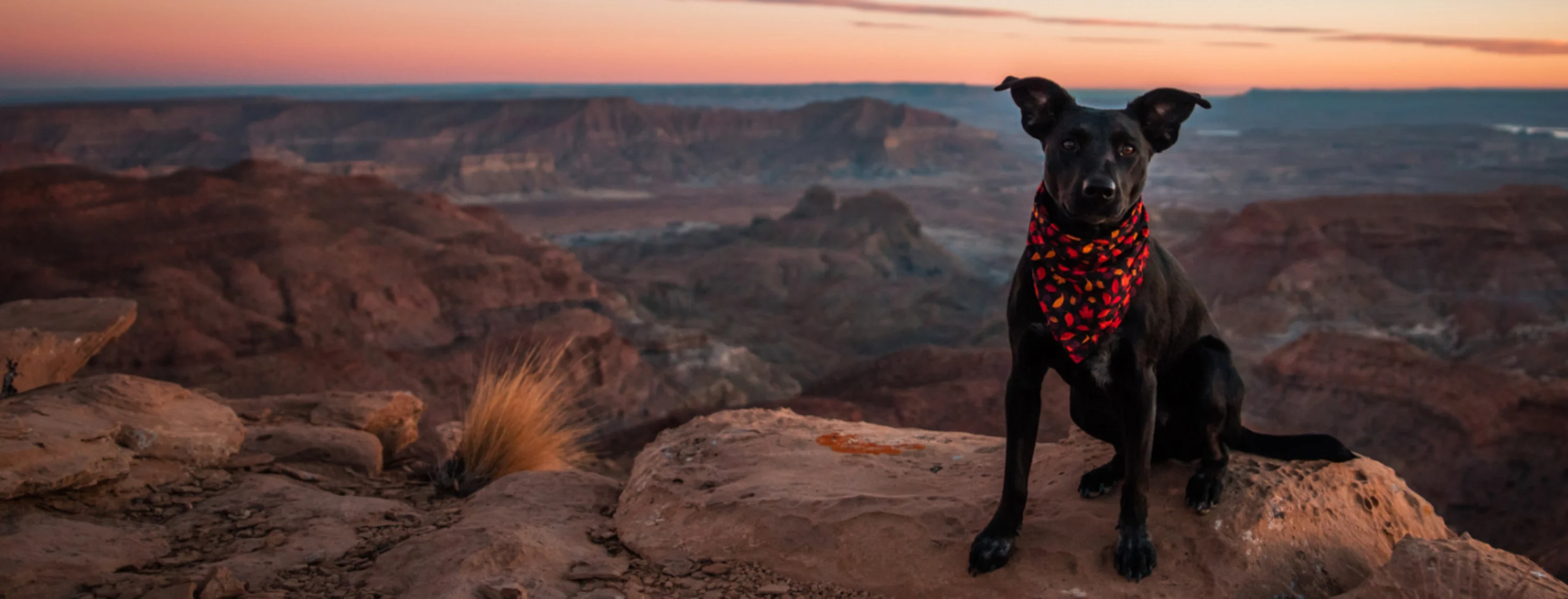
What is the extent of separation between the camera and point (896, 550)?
418 centimetres

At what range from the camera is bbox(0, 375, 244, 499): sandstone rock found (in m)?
4.66

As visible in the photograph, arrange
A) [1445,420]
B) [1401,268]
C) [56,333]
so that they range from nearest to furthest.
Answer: [56,333] < [1445,420] < [1401,268]

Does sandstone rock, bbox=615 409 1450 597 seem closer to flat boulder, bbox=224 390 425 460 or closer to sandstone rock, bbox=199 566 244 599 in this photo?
sandstone rock, bbox=199 566 244 599

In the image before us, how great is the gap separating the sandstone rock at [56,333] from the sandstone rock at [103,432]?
164cm

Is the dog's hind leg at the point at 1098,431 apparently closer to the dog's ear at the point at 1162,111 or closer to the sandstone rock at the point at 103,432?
the dog's ear at the point at 1162,111

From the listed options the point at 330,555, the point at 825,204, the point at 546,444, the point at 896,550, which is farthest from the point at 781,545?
the point at 825,204

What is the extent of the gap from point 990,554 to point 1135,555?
55 cm

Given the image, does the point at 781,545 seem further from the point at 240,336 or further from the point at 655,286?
the point at 655,286

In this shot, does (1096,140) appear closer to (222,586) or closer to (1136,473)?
(1136,473)

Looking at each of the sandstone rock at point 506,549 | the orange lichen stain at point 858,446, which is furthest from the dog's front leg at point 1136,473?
the sandstone rock at point 506,549

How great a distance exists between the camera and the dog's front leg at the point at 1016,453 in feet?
12.4

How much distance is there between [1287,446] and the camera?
4.38 meters

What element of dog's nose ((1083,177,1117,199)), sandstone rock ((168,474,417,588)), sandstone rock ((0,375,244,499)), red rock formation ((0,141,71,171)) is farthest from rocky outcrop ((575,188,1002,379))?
dog's nose ((1083,177,1117,199))

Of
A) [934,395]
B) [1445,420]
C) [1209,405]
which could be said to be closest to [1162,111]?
[1209,405]
